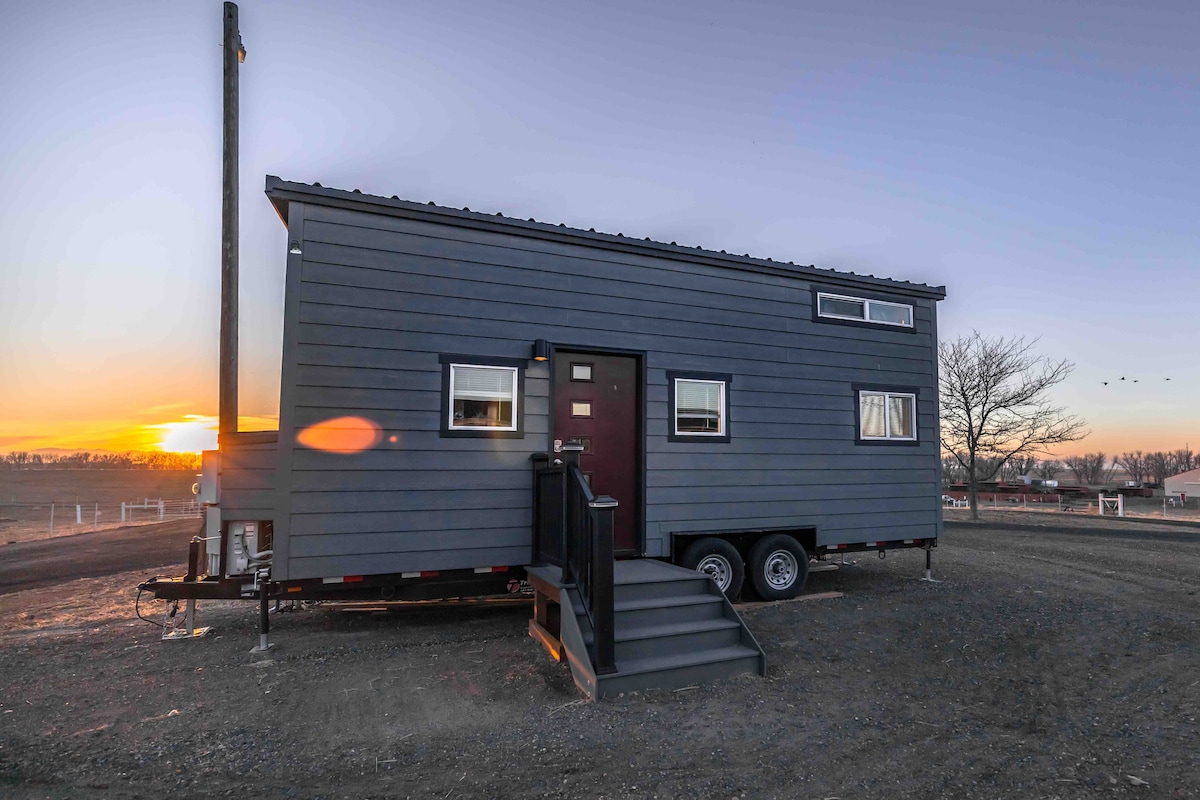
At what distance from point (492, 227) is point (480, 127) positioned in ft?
14.3

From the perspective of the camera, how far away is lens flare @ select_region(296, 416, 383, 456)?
5.37 meters

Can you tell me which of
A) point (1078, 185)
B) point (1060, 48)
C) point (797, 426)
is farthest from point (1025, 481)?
point (797, 426)

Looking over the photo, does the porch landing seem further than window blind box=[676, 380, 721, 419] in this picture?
No

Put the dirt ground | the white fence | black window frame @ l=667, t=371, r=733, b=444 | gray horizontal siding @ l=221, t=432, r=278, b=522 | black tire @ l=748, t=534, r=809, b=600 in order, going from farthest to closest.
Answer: the white fence
black tire @ l=748, t=534, r=809, b=600
black window frame @ l=667, t=371, r=733, b=444
gray horizontal siding @ l=221, t=432, r=278, b=522
the dirt ground

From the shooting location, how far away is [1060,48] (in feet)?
32.5

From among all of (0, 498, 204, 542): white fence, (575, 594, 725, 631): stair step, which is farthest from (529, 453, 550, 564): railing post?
(0, 498, 204, 542): white fence

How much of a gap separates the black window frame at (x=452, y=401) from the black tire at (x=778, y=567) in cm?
331

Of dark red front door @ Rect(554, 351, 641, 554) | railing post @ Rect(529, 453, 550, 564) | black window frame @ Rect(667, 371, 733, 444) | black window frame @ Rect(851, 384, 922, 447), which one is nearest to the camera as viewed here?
railing post @ Rect(529, 453, 550, 564)

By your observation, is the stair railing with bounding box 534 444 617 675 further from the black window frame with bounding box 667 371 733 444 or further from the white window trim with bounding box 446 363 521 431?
the black window frame with bounding box 667 371 733 444

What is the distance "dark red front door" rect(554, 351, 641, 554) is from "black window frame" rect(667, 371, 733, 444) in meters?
0.41

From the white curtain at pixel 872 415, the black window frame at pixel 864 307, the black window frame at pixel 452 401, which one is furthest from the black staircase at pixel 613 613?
the black window frame at pixel 864 307

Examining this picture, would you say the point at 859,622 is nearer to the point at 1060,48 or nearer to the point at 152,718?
the point at 152,718

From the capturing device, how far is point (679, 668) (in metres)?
4.36

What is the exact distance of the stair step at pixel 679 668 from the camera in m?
4.21
